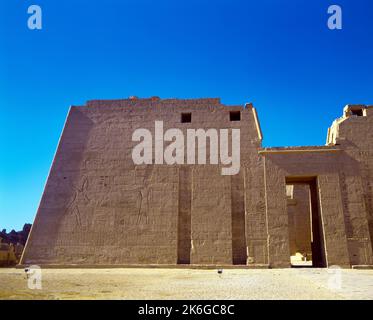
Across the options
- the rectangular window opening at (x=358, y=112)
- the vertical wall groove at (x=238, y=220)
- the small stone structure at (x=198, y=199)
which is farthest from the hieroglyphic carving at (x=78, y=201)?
the rectangular window opening at (x=358, y=112)

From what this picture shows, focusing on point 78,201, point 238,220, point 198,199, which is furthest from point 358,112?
point 78,201

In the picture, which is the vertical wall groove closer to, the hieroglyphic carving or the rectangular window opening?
the rectangular window opening

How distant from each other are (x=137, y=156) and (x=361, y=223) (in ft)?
27.6

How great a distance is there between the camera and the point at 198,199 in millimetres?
13984

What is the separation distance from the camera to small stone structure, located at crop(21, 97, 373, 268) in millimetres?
13109

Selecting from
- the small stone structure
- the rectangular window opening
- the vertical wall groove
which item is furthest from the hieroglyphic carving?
the rectangular window opening

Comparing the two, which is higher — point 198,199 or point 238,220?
point 198,199

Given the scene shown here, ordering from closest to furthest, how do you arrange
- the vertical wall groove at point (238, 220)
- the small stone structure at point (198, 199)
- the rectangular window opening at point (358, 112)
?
the small stone structure at point (198, 199), the vertical wall groove at point (238, 220), the rectangular window opening at point (358, 112)

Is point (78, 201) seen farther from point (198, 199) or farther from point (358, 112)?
point (358, 112)

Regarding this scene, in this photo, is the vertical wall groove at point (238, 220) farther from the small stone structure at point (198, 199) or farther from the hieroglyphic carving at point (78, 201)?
the hieroglyphic carving at point (78, 201)

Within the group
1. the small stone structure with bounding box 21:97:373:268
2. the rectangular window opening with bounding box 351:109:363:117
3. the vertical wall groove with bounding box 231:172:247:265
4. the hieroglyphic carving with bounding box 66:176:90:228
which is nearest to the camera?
the small stone structure with bounding box 21:97:373:268

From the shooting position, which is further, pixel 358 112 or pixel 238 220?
pixel 358 112

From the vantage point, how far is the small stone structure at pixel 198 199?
1311cm
